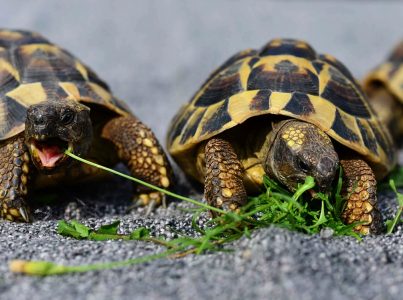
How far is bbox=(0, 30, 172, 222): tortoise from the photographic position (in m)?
3.01

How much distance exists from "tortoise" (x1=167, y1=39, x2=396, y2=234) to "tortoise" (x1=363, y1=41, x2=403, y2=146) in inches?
73.3

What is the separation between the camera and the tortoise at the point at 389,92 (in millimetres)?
5527

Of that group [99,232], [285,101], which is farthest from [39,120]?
[285,101]

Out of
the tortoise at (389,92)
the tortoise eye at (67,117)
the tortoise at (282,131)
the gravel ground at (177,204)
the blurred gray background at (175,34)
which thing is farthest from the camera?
the blurred gray background at (175,34)

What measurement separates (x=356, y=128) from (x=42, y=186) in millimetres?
1811

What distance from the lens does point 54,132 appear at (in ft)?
9.60

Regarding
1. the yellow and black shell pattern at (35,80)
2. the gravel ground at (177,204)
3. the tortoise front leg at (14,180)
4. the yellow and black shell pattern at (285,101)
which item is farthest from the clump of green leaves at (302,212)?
the yellow and black shell pattern at (35,80)

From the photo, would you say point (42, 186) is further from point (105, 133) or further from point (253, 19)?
point (253, 19)

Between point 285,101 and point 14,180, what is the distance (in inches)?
58.2

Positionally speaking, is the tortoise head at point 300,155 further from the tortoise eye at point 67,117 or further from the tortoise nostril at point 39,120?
the tortoise nostril at point 39,120

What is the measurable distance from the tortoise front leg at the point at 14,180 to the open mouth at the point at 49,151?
17cm

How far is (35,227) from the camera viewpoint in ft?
9.68

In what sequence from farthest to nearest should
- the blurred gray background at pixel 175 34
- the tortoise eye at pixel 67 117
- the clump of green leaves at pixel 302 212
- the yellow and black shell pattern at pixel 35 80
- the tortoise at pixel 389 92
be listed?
1. the blurred gray background at pixel 175 34
2. the tortoise at pixel 389 92
3. the yellow and black shell pattern at pixel 35 80
4. the tortoise eye at pixel 67 117
5. the clump of green leaves at pixel 302 212

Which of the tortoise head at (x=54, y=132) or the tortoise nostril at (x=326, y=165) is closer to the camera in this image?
the tortoise nostril at (x=326, y=165)
